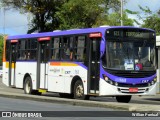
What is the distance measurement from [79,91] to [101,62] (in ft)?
7.04

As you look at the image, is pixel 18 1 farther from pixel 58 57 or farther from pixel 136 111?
pixel 136 111

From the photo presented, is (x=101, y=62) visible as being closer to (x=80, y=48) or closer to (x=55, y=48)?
(x=80, y=48)

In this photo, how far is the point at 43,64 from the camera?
83.1 ft

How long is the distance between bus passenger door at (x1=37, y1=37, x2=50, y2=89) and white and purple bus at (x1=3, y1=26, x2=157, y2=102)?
51 millimetres

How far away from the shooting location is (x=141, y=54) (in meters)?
21.0

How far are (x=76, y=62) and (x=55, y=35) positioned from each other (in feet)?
8.56

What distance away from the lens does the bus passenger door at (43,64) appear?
82.3 ft

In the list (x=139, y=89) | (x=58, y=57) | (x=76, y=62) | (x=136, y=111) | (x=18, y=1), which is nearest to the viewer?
(x=136, y=111)

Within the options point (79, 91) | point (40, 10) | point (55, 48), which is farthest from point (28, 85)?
point (40, 10)

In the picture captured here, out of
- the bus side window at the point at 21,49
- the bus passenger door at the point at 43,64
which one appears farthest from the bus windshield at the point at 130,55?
the bus side window at the point at 21,49

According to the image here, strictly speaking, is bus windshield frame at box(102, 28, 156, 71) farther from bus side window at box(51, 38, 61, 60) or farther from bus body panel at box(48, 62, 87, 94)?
bus side window at box(51, 38, 61, 60)

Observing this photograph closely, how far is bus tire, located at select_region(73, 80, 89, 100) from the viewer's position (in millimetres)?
21906

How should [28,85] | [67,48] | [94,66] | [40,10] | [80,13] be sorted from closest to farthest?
[94,66] → [67,48] → [28,85] → [80,13] → [40,10]

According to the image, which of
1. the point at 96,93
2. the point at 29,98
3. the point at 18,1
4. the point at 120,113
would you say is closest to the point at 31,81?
the point at 29,98
